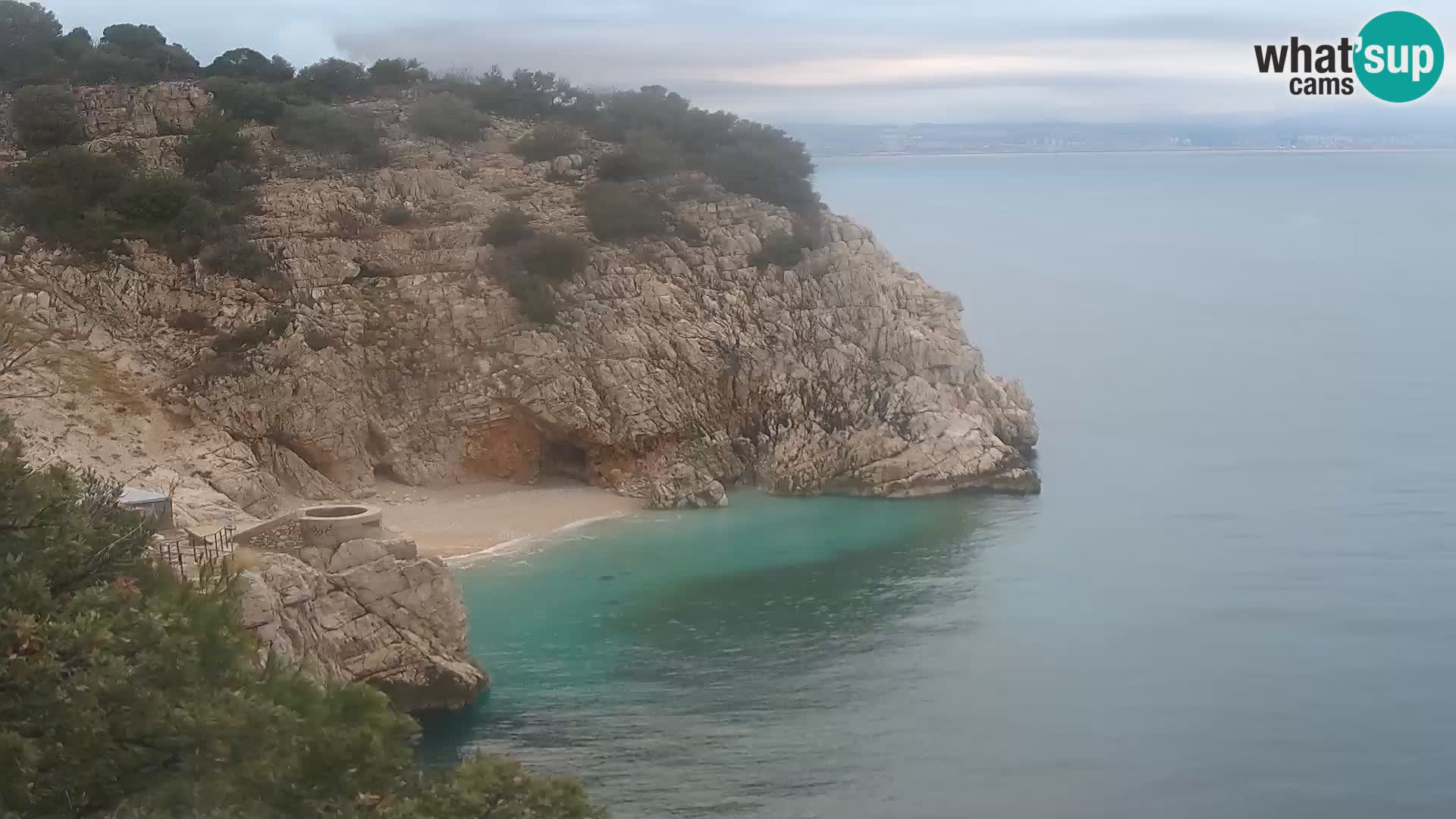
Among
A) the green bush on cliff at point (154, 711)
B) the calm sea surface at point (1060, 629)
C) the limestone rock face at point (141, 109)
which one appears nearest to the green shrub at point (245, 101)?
the limestone rock face at point (141, 109)

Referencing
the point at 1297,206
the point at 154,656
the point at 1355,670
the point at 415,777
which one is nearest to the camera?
the point at 154,656

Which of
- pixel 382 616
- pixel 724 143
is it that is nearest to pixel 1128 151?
pixel 724 143

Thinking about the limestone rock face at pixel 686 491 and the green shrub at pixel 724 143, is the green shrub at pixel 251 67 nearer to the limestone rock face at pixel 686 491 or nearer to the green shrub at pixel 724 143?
the green shrub at pixel 724 143

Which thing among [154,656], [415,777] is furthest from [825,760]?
[154,656]

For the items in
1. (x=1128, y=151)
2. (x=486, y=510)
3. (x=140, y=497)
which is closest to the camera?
(x=140, y=497)

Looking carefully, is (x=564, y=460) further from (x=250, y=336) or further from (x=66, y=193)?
(x=66, y=193)

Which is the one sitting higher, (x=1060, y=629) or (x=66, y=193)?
(x=66, y=193)

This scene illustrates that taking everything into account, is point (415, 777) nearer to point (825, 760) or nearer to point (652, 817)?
point (652, 817)
